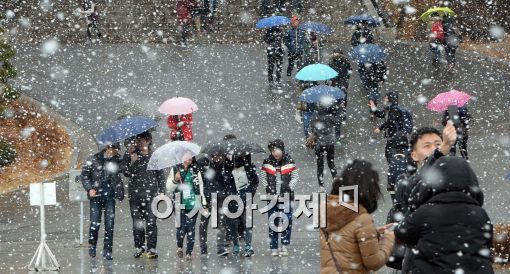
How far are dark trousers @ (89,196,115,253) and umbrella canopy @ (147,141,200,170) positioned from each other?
93cm

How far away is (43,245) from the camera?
14.1 metres

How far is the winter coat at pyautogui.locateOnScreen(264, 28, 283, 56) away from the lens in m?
25.4

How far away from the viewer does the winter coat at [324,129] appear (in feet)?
62.0

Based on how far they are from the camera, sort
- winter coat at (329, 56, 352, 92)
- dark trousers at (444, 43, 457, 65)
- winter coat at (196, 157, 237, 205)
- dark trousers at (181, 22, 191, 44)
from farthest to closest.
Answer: dark trousers at (181, 22, 191, 44) < dark trousers at (444, 43, 457, 65) < winter coat at (329, 56, 352, 92) < winter coat at (196, 157, 237, 205)

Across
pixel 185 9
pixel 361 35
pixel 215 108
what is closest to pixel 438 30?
pixel 361 35

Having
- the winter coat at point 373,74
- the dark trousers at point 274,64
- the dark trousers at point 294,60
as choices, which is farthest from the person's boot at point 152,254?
the dark trousers at point 294,60

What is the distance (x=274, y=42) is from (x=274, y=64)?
2.41 ft

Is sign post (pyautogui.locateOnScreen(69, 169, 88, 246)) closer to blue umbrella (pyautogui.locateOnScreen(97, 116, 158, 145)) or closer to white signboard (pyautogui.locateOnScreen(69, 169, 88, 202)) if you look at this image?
white signboard (pyautogui.locateOnScreen(69, 169, 88, 202))

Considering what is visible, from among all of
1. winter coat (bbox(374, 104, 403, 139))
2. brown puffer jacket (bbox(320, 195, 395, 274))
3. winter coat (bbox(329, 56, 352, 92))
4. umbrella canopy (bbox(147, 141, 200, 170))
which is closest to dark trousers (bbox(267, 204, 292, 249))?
umbrella canopy (bbox(147, 141, 200, 170))

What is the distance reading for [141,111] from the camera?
24.8m

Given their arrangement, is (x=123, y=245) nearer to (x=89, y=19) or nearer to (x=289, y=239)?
(x=289, y=239)

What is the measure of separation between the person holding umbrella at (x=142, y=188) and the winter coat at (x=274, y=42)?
35.5 ft

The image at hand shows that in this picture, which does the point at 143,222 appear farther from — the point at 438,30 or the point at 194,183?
the point at 438,30

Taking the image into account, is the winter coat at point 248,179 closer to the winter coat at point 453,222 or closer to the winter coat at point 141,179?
the winter coat at point 141,179
